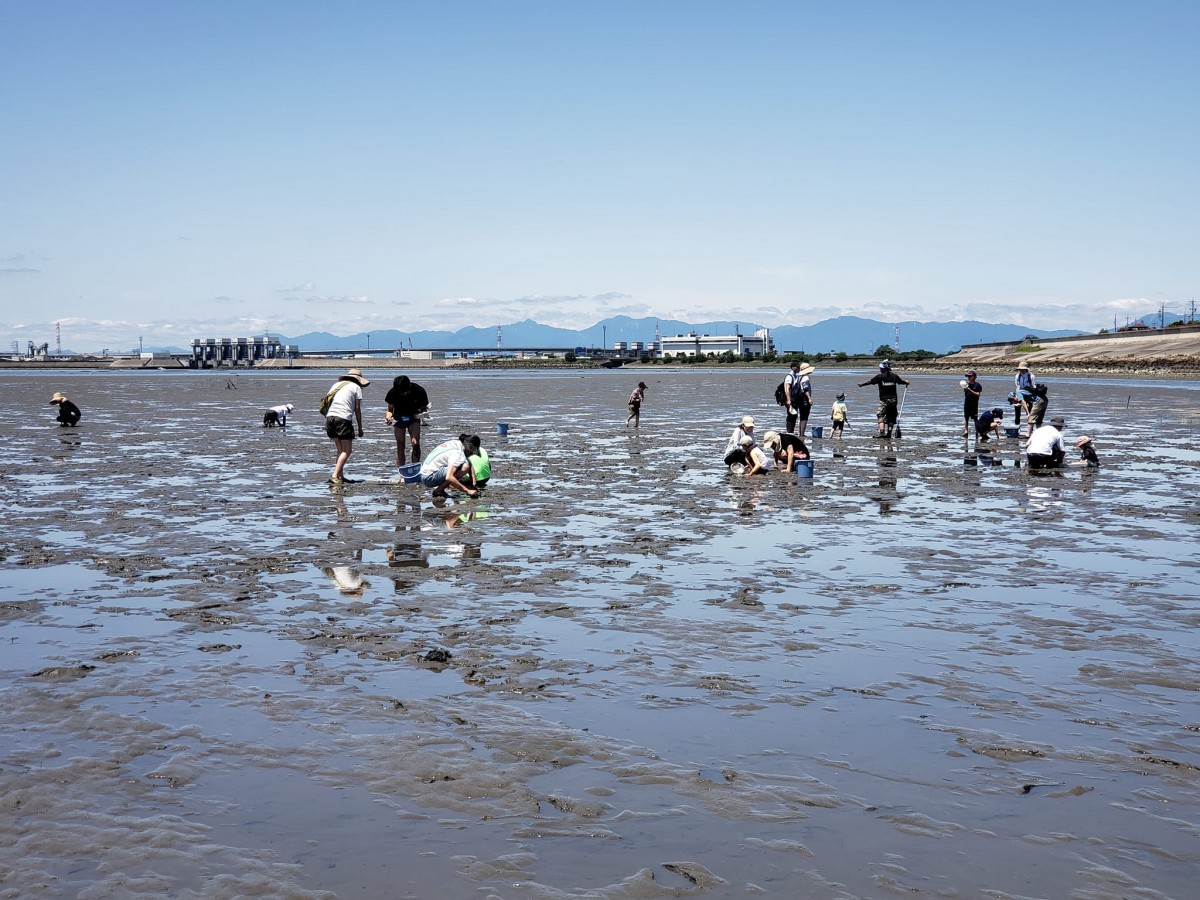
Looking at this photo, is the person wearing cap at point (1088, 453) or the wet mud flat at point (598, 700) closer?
the wet mud flat at point (598, 700)

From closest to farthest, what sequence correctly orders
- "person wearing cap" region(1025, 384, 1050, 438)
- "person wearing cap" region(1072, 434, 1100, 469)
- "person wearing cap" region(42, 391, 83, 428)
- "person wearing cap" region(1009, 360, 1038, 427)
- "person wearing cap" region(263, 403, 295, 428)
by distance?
"person wearing cap" region(1072, 434, 1100, 469), "person wearing cap" region(1025, 384, 1050, 438), "person wearing cap" region(1009, 360, 1038, 427), "person wearing cap" region(263, 403, 295, 428), "person wearing cap" region(42, 391, 83, 428)

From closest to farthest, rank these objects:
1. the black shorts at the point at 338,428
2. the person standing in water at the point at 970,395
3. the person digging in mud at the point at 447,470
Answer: the person digging in mud at the point at 447,470 < the black shorts at the point at 338,428 < the person standing in water at the point at 970,395

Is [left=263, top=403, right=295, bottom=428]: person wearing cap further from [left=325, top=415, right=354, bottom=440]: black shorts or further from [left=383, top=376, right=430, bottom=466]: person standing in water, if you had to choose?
[left=325, top=415, right=354, bottom=440]: black shorts

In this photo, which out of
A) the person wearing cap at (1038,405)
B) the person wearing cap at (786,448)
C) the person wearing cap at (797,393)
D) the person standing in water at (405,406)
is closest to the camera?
the person standing in water at (405,406)

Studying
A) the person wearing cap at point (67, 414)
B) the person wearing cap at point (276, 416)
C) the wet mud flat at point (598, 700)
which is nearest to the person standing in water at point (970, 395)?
the wet mud flat at point (598, 700)

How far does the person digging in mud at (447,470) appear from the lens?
1727 centimetres

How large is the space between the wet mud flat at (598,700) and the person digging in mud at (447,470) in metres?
1.02

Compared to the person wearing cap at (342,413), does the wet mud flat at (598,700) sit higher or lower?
lower

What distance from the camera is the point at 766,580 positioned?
11469mm

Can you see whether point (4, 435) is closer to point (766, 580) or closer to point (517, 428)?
point (517, 428)

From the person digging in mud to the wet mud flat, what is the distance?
102 centimetres

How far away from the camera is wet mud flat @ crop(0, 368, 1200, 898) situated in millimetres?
5145

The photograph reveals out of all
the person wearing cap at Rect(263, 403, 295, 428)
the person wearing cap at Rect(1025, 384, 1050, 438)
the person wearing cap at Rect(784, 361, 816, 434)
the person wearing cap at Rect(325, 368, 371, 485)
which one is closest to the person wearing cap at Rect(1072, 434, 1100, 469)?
the person wearing cap at Rect(1025, 384, 1050, 438)

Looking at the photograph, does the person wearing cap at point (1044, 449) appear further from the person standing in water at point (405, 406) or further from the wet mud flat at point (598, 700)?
the person standing in water at point (405, 406)
